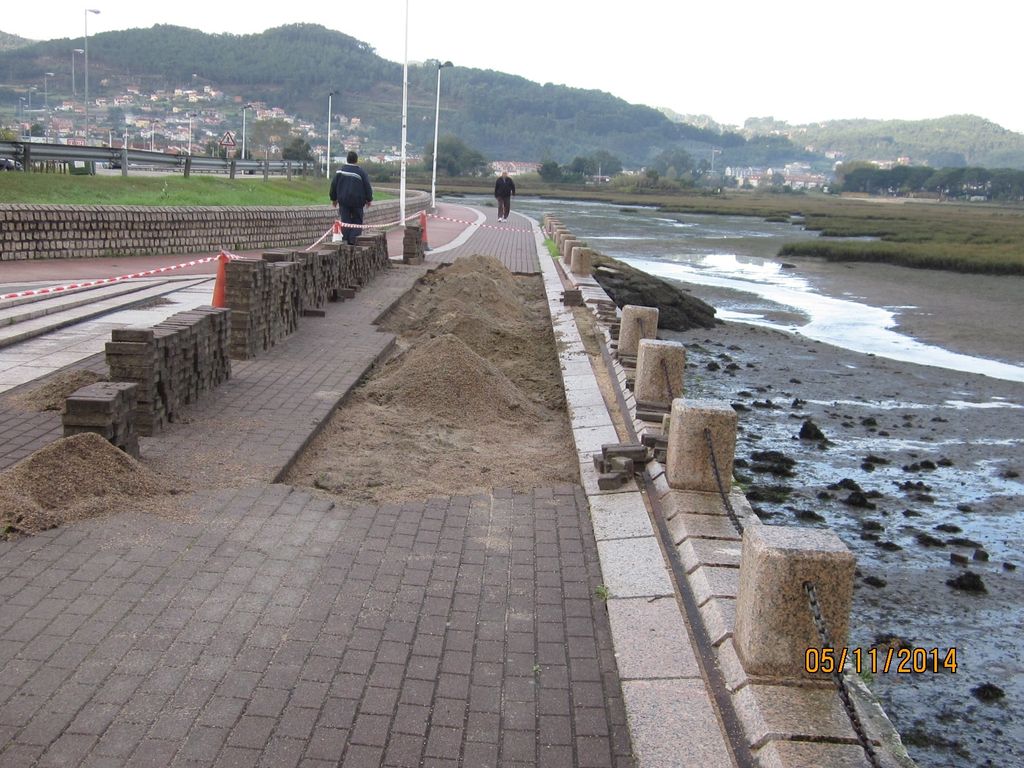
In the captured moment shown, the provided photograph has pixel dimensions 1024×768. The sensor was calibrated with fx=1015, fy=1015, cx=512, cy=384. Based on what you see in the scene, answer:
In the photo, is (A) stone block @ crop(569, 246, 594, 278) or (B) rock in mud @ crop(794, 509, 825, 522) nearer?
(B) rock in mud @ crop(794, 509, 825, 522)

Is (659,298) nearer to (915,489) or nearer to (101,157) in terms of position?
(915,489)

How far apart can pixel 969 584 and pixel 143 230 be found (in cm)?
1714

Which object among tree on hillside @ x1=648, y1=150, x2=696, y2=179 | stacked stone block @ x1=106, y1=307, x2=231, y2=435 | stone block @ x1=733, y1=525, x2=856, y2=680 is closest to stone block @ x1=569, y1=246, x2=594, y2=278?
stacked stone block @ x1=106, y1=307, x2=231, y2=435

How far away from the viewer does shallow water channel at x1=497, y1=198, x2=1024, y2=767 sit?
627cm

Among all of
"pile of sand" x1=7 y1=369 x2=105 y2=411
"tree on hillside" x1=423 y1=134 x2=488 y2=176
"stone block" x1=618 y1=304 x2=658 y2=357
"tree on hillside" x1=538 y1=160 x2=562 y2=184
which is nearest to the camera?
"pile of sand" x1=7 y1=369 x2=105 y2=411

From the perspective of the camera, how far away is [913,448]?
40.2 ft

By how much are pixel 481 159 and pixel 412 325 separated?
103m

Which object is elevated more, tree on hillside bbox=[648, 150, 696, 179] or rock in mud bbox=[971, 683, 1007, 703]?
tree on hillside bbox=[648, 150, 696, 179]

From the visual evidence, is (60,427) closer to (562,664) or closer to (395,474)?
(395,474)

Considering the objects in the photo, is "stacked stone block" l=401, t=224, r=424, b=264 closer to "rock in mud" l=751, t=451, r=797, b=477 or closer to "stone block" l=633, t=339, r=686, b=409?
"rock in mud" l=751, t=451, r=797, b=477

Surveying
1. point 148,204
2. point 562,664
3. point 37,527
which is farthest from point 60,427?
point 148,204

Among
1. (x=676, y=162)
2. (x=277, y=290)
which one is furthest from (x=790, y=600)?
(x=676, y=162)

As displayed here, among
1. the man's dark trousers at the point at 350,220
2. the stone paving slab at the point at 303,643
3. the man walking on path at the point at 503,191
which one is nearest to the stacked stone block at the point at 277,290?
the man's dark trousers at the point at 350,220

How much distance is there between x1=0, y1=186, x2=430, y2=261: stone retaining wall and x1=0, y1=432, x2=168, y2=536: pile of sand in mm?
12855
